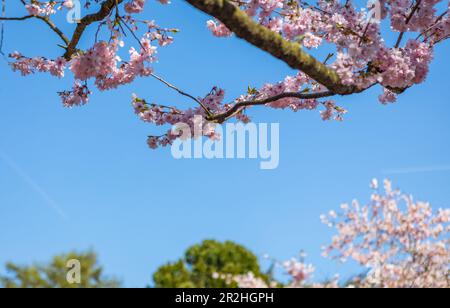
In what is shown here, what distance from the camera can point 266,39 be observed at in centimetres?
451

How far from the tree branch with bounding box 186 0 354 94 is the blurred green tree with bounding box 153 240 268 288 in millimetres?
19354

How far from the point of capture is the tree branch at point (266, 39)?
14.1 ft

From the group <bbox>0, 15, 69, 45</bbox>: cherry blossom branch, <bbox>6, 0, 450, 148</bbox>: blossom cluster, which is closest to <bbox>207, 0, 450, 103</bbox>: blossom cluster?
<bbox>6, 0, 450, 148</bbox>: blossom cluster

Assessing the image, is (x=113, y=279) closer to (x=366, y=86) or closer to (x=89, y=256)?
(x=89, y=256)

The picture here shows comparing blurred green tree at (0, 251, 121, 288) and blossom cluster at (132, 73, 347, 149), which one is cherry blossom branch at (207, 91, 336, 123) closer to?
blossom cluster at (132, 73, 347, 149)

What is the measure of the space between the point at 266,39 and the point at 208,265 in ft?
73.5

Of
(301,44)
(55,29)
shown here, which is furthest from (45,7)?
(301,44)

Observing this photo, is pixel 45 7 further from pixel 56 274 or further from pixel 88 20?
pixel 56 274

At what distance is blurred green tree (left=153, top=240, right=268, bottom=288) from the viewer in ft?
78.6

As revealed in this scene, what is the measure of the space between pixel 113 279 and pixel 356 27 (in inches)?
1279

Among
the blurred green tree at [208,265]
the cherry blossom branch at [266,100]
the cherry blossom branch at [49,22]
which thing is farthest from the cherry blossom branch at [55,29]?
the blurred green tree at [208,265]
